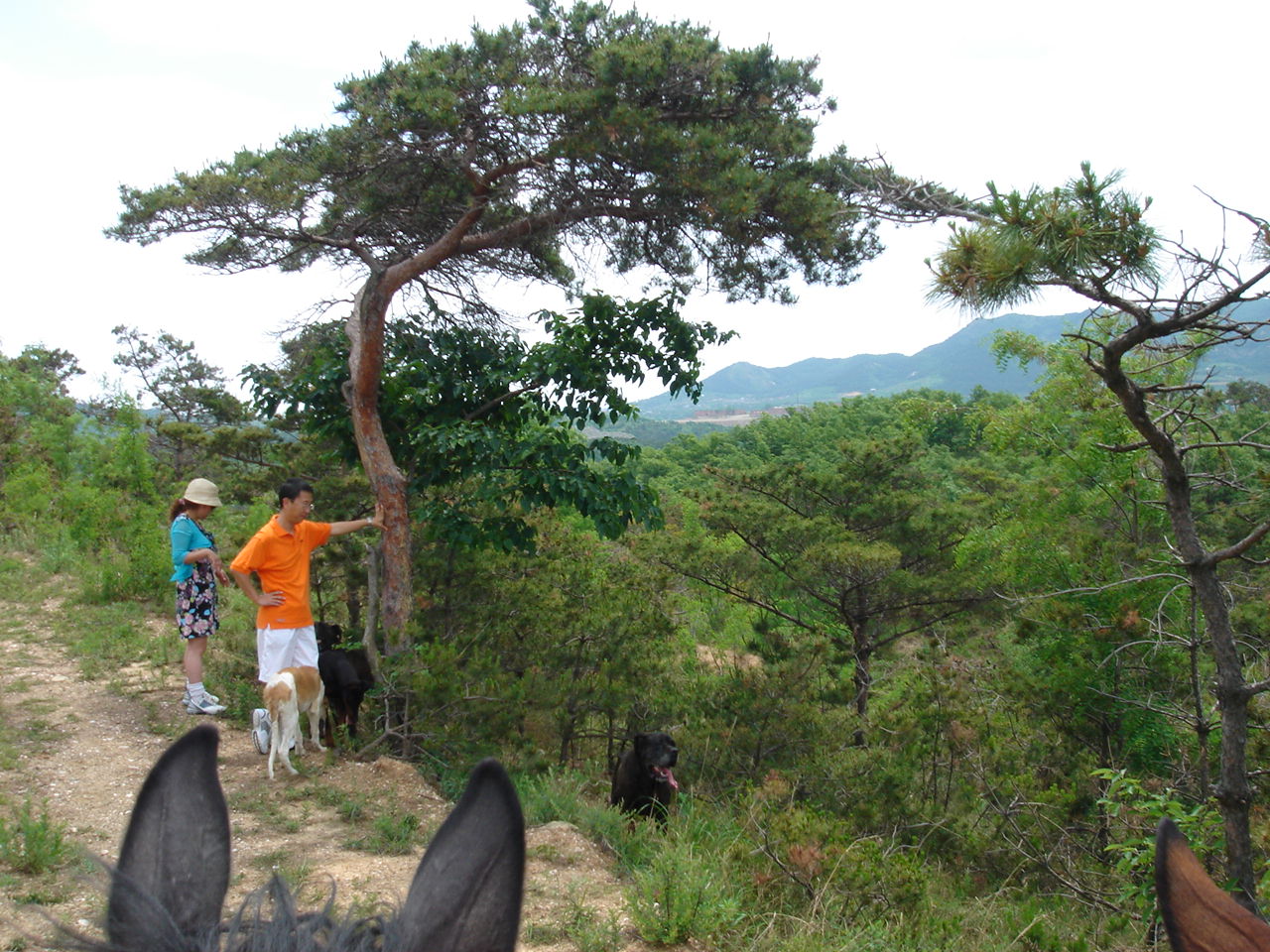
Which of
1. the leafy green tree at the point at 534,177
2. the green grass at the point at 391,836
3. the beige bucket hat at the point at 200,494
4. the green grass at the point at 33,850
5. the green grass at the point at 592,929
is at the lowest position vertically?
the green grass at the point at 592,929

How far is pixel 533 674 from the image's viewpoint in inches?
276

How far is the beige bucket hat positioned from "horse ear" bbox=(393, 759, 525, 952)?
548 cm

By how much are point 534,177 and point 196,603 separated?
4.09 m

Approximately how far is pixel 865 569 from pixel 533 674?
592 centimetres

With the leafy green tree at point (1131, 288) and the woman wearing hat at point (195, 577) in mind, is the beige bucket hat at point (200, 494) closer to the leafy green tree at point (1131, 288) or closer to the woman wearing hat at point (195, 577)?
the woman wearing hat at point (195, 577)

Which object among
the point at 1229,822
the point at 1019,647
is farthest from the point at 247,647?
the point at 1019,647

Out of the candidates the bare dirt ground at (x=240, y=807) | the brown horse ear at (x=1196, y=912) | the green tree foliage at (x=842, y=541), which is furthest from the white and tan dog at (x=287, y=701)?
the green tree foliage at (x=842, y=541)

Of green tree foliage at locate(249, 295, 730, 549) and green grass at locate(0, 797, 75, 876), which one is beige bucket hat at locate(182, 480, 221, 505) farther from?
green grass at locate(0, 797, 75, 876)

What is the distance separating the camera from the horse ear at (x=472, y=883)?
1.17 metres

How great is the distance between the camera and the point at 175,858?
1.33 m

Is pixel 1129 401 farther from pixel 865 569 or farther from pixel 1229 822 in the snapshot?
pixel 865 569

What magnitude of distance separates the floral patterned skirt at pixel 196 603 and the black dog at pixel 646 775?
3.36 meters

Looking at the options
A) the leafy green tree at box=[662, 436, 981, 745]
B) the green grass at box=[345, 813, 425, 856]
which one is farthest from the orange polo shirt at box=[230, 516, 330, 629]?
the leafy green tree at box=[662, 436, 981, 745]

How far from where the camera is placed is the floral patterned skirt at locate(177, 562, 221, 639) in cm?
623
